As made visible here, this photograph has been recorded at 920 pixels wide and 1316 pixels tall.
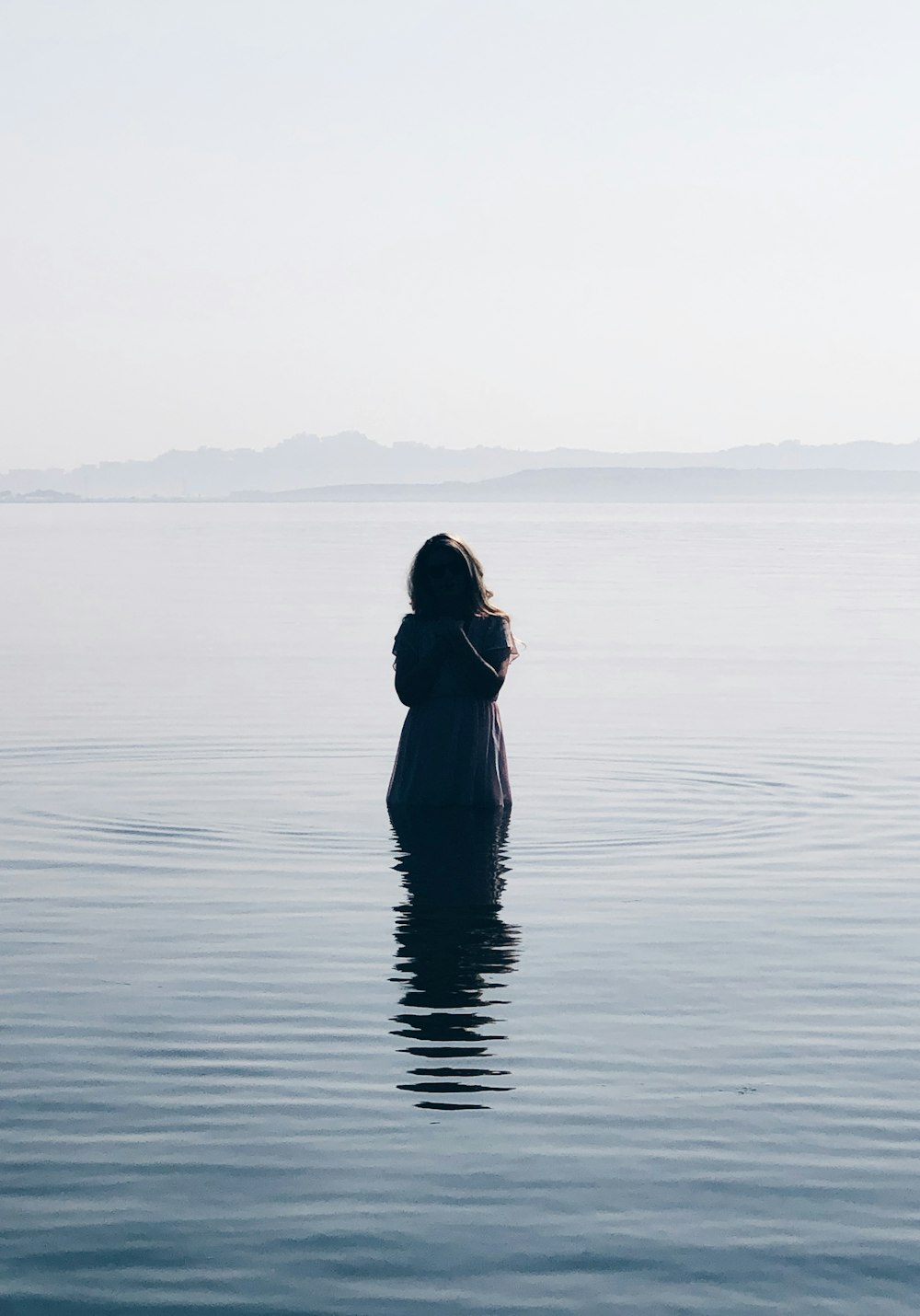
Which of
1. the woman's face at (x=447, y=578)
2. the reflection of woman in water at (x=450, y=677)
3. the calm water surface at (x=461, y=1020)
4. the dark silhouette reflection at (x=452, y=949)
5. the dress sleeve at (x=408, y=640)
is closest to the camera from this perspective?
the calm water surface at (x=461, y=1020)

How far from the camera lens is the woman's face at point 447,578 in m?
12.3

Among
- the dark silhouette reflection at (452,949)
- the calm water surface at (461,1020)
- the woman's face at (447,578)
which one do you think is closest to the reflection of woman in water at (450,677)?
the woman's face at (447,578)

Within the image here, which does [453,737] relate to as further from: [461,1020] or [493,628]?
[461,1020]

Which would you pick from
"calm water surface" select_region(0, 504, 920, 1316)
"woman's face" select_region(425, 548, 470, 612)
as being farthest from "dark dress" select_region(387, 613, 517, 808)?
"calm water surface" select_region(0, 504, 920, 1316)

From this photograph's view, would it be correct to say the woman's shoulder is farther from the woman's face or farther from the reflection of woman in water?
the woman's face

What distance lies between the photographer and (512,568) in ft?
222

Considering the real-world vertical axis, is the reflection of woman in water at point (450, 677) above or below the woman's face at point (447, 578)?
below

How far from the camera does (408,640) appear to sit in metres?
12.6

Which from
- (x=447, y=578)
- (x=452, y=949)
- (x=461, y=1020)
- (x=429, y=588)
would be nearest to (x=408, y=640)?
(x=429, y=588)

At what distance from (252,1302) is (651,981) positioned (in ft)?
13.9

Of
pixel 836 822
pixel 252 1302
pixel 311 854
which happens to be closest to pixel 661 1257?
pixel 252 1302

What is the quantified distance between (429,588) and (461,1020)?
433 cm

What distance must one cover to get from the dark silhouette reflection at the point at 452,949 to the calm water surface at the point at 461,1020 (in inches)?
1.3

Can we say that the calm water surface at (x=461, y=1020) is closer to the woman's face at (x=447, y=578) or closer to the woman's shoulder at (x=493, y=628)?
the woman's shoulder at (x=493, y=628)
